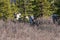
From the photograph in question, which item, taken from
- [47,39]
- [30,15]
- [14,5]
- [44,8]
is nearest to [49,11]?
[44,8]

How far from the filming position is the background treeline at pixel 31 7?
20.7 metres

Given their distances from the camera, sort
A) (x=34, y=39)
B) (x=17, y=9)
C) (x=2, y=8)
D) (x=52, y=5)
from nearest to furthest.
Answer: (x=34, y=39)
(x=2, y=8)
(x=17, y=9)
(x=52, y=5)

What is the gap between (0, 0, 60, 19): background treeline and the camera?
814 inches

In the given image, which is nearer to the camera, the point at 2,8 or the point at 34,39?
the point at 34,39

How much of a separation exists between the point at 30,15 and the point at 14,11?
5.76 ft

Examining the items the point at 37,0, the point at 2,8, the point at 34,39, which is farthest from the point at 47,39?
the point at 37,0

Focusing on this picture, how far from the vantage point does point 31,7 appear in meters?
22.1

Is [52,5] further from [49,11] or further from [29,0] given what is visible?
[29,0]

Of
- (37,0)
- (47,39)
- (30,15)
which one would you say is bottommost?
(30,15)

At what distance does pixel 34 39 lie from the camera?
305 inches

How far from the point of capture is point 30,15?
73.2 ft

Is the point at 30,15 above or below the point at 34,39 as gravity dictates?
below

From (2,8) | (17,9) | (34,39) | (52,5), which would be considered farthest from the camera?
(52,5)

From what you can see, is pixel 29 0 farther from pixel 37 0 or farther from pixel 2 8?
pixel 2 8
